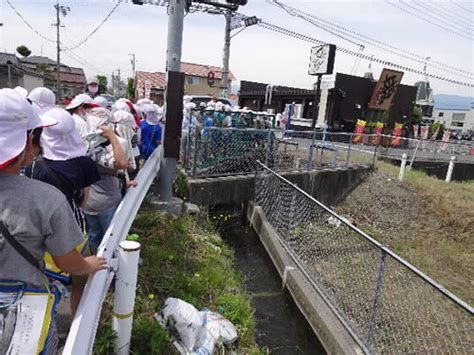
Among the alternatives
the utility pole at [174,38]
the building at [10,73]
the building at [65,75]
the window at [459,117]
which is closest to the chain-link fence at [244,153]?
the utility pole at [174,38]

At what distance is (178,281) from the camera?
12.2 ft

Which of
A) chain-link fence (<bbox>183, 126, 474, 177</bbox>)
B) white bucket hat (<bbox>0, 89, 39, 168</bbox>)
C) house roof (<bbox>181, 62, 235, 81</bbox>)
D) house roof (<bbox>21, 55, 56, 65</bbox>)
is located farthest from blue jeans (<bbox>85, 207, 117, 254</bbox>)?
house roof (<bbox>21, 55, 56, 65</bbox>)

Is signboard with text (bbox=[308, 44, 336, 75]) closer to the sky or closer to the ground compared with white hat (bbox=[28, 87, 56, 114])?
closer to the sky

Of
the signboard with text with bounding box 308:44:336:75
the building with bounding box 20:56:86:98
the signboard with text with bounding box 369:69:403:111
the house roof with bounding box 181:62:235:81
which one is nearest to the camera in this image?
the signboard with text with bounding box 308:44:336:75

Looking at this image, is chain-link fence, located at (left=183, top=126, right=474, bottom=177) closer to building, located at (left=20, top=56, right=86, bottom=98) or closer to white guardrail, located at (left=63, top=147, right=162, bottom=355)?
white guardrail, located at (left=63, top=147, right=162, bottom=355)

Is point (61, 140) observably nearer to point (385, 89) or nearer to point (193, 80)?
point (385, 89)

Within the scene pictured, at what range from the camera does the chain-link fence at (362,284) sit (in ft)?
13.9

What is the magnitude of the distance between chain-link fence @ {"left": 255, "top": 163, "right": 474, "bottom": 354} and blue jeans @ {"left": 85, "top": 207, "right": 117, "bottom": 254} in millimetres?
2587

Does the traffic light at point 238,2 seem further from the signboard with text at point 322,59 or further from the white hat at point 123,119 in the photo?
the white hat at point 123,119

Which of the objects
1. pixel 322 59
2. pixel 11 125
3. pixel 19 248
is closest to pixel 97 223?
pixel 19 248

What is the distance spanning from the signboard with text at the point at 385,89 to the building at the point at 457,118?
1958 inches

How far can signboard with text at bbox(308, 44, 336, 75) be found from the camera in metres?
8.78

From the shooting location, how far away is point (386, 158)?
1587cm

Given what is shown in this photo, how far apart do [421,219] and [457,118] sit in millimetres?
77763
